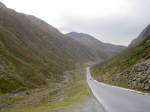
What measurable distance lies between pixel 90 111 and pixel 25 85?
55.4 metres

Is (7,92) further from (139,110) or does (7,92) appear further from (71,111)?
(139,110)

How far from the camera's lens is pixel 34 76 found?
91.1 metres

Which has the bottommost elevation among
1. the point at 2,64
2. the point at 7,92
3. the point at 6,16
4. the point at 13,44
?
the point at 7,92

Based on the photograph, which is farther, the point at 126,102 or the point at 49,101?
the point at 49,101

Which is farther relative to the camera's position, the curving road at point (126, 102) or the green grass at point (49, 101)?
the green grass at point (49, 101)

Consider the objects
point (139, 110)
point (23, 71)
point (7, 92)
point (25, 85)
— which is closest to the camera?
point (139, 110)

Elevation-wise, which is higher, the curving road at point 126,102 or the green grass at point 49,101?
the curving road at point 126,102

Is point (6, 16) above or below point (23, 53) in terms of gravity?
above

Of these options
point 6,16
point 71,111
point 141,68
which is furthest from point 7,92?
point 6,16

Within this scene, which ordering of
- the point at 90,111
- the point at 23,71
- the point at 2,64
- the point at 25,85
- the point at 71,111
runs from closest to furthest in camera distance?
the point at 90,111 < the point at 71,111 < the point at 25,85 < the point at 2,64 < the point at 23,71

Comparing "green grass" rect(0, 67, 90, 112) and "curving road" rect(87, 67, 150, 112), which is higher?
"curving road" rect(87, 67, 150, 112)

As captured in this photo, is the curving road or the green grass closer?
the curving road

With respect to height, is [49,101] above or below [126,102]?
below

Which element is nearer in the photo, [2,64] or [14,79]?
[14,79]
